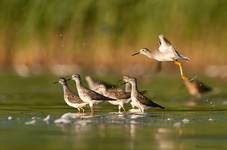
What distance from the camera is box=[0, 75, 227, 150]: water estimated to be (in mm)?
14242

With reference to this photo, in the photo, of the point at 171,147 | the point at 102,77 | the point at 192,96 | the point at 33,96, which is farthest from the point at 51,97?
the point at 171,147

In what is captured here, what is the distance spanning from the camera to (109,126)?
16.5m

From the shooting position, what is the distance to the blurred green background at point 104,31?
1181 inches

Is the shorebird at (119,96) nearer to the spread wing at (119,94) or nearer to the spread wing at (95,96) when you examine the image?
the spread wing at (119,94)

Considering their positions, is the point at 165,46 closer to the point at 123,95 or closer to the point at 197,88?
the point at 123,95

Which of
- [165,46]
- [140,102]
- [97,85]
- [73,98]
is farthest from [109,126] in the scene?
[97,85]

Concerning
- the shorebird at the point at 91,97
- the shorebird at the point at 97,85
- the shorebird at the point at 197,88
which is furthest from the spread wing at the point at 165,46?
the shorebird at the point at 197,88

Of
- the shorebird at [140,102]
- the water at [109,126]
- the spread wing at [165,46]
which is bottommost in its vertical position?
the water at [109,126]

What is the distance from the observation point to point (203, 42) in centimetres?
3011

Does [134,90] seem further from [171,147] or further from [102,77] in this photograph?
[102,77]

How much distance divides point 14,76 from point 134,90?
12330mm

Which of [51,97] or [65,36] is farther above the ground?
[65,36]

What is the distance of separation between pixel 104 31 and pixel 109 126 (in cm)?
Answer: 1453

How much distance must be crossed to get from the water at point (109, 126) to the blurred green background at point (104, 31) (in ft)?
21.5
